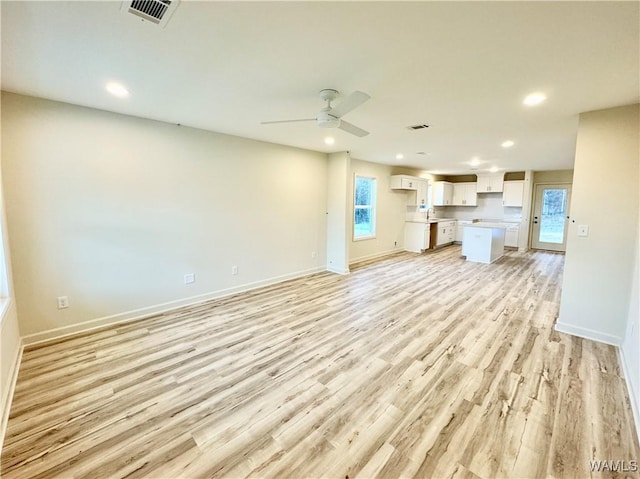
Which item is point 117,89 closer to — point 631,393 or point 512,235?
point 631,393

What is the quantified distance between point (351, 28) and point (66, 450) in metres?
2.96

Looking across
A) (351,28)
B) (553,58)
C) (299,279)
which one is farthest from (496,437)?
(299,279)

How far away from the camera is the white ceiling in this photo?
147 cm

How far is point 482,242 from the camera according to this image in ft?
21.6

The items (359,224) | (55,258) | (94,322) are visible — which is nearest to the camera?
(55,258)

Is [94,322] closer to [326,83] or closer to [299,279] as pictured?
[299,279]

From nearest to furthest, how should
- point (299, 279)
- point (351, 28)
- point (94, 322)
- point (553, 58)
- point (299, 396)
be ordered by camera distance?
point (351, 28) → point (553, 58) → point (299, 396) → point (94, 322) → point (299, 279)

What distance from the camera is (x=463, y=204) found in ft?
30.5

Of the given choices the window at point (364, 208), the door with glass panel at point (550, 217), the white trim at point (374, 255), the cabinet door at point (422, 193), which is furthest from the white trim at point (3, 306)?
the door with glass panel at point (550, 217)

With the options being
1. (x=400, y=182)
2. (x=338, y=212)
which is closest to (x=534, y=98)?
(x=338, y=212)

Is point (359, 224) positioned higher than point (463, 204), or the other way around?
point (463, 204)

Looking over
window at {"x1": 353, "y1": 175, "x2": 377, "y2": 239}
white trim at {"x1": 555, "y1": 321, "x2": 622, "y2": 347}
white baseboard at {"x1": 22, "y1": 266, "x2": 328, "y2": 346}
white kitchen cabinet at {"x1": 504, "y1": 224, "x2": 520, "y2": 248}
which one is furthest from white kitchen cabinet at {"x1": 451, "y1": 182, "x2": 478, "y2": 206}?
white baseboard at {"x1": 22, "y1": 266, "x2": 328, "y2": 346}

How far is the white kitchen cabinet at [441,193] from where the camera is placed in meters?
9.05

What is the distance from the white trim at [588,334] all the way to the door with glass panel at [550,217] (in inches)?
250
